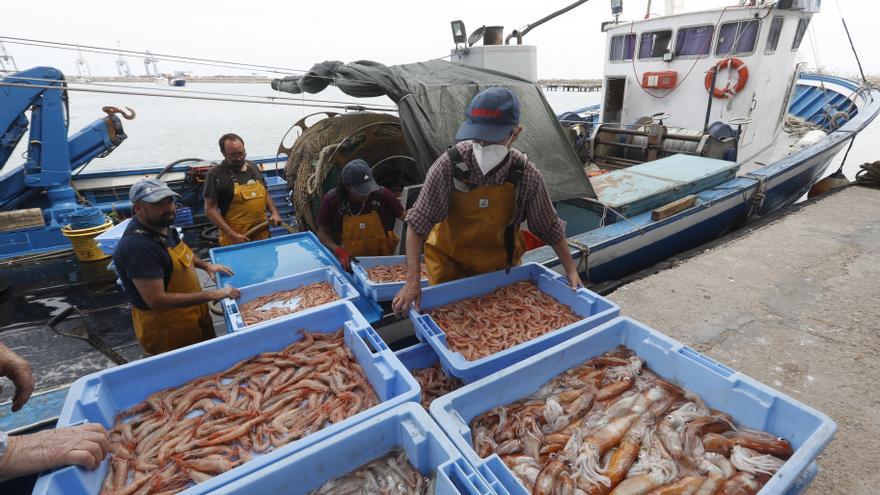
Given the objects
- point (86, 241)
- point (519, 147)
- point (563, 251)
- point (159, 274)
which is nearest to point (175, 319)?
point (159, 274)

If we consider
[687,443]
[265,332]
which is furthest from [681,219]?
[265,332]

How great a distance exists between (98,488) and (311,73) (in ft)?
16.2

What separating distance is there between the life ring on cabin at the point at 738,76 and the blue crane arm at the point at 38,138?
1162 cm

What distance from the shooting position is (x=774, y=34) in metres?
8.32

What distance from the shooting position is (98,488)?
158 centimetres

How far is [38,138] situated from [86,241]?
200 cm

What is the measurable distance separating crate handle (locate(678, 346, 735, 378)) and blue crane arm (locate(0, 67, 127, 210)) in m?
8.62

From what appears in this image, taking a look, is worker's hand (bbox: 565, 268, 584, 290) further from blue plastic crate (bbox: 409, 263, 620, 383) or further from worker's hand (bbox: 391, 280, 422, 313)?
worker's hand (bbox: 391, 280, 422, 313)

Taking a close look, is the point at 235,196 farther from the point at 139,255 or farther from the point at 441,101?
the point at 441,101

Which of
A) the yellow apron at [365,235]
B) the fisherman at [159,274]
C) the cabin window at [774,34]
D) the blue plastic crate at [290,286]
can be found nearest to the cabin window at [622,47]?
the cabin window at [774,34]

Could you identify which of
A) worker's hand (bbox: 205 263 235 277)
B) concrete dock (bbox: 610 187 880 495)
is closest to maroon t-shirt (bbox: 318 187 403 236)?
worker's hand (bbox: 205 263 235 277)

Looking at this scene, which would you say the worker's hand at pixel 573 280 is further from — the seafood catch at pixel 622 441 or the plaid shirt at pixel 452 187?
the seafood catch at pixel 622 441

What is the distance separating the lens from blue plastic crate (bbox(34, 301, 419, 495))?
1.47 metres

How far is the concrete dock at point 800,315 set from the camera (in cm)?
278
